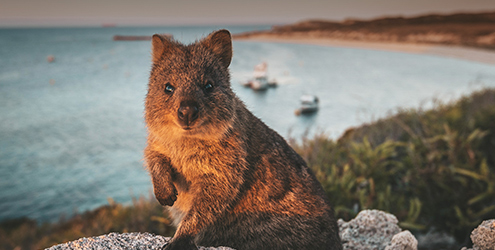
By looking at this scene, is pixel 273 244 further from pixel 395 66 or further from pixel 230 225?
pixel 395 66

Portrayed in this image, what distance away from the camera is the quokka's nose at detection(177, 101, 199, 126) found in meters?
2.76

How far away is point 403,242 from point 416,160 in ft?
15.6

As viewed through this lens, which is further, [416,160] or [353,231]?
[416,160]

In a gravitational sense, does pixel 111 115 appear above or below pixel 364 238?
below

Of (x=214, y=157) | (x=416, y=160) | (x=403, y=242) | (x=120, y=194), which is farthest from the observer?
(x=120, y=194)

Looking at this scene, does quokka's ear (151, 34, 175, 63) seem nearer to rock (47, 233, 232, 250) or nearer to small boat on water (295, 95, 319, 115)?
rock (47, 233, 232, 250)

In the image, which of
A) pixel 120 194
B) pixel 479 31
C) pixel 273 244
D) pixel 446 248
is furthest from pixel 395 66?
pixel 273 244

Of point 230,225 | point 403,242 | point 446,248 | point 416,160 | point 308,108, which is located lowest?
point 308,108

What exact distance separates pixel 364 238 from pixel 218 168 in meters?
2.46

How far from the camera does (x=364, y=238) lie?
451 cm

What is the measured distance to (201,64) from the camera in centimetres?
333

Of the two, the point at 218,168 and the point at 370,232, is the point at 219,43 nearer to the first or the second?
the point at 218,168

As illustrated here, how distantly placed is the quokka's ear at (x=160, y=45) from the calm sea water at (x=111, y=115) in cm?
29

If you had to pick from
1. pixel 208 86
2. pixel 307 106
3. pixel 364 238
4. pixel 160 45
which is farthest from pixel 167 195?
pixel 307 106
